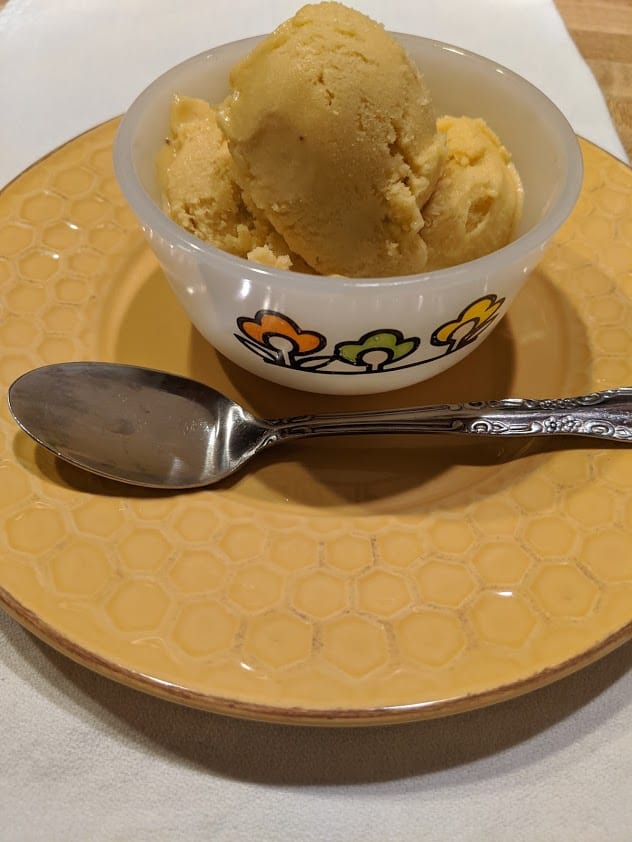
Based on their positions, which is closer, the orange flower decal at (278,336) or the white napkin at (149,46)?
the orange flower decal at (278,336)

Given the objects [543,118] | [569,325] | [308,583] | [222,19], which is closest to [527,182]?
[543,118]

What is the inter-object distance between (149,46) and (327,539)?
1277mm

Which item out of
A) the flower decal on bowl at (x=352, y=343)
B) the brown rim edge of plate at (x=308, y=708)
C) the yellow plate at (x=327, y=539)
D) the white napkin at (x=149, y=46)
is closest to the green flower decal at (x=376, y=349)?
the flower decal on bowl at (x=352, y=343)

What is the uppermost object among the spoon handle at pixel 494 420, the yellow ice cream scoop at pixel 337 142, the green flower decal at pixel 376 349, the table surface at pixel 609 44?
the yellow ice cream scoop at pixel 337 142

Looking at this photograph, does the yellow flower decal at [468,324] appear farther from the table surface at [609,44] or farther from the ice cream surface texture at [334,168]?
the table surface at [609,44]

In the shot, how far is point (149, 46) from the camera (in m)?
1.54

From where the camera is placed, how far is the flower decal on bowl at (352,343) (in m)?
0.74

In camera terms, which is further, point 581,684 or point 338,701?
point 581,684

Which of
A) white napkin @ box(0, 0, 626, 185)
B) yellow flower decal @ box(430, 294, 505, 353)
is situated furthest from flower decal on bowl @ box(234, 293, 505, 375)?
white napkin @ box(0, 0, 626, 185)

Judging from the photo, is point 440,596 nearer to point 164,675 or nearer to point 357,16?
point 164,675

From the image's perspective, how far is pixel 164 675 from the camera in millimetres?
593

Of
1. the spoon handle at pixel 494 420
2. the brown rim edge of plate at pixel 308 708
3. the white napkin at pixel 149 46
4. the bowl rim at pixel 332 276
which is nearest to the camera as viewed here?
the brown rim edge of plate at pixel 308 708

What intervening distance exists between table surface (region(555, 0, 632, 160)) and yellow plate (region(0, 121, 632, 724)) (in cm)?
61

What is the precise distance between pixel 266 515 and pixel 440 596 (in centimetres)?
19
